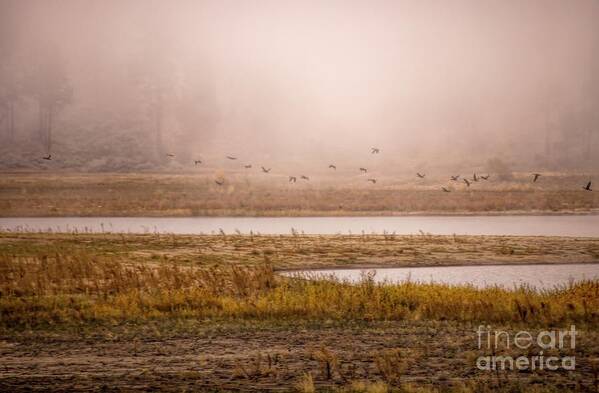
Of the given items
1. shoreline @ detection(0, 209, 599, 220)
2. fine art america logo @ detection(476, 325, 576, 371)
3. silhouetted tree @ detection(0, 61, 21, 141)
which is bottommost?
fine art america logo @ detection(476, 325, 576, 371)

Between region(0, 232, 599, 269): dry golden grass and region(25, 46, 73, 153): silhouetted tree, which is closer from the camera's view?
region(0, 232, 599, 269): dry golden grass

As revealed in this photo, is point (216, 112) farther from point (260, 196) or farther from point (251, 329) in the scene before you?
point (251, 329)

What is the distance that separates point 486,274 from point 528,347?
16226 millimetres

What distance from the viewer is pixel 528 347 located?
53.9 ft

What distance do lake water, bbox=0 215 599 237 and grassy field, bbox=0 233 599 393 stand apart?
1840 centimetres

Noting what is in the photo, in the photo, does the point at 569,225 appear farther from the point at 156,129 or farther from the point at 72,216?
the point at 156,129

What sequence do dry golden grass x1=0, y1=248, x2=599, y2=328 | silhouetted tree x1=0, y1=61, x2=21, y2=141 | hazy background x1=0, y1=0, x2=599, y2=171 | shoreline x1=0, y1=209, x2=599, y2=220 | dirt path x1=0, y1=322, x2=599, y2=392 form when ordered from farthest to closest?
silhouetted tree x1=0, y1=61, x2=21, y2=141 → hazy background x1=0, y1=0, x2=599, y2=171 → shoreline x1=0, y1=209, x2=599, y2=220 → dry golden grass x1=0, y1=248, x2=599, y2=328 → dirt path x1=0, y1=322, x2=599, y2=392

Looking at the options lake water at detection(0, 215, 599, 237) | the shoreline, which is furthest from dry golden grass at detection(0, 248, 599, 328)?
the shoreline

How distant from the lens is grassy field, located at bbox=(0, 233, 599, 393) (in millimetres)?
13859

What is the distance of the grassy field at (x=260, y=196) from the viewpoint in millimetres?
66625

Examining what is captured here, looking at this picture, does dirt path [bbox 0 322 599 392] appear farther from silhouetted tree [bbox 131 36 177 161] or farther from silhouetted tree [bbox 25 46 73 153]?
silhouetted tree [bbox 25 46 73 153]

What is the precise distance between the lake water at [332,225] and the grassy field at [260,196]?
3.60 m

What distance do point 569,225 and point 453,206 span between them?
16.8 meters

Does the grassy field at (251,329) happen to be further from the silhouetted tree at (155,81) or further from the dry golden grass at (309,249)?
the silhouetted tree at (155,81)
